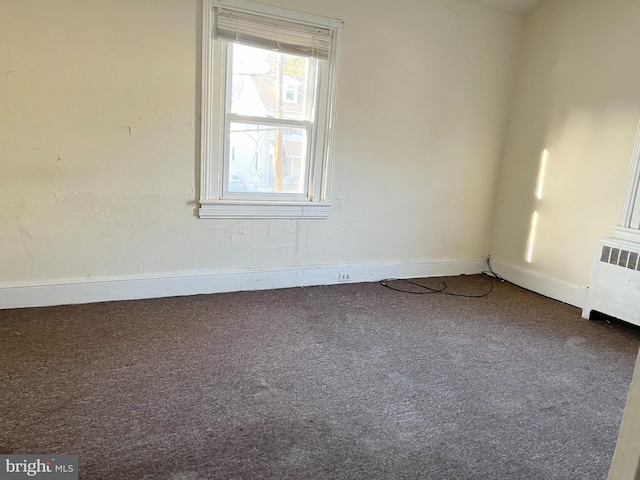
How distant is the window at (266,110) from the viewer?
3.22 meters

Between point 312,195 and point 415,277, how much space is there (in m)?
1.37

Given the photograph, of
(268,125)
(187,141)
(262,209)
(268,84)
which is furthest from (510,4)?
(187,141)

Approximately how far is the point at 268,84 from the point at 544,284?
10.0 ft

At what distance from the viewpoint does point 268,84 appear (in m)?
3.45

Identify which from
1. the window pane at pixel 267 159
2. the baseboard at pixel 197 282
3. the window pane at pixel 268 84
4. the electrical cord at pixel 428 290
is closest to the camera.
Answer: the baseboard at pixel 197 282

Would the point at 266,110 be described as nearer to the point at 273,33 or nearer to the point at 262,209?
the point at 273,33

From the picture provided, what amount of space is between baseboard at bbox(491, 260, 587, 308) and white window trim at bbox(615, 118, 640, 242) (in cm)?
65

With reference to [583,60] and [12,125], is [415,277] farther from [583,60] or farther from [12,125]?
[12,125]

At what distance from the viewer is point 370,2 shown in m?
3.60

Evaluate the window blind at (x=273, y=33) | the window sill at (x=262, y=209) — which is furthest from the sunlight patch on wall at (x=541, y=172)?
the window blind at (x=273, y=33)

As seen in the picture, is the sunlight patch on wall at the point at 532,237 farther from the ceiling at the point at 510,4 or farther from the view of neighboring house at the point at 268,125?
the view of neighboring house at the point at 268,125

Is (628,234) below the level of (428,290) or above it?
above

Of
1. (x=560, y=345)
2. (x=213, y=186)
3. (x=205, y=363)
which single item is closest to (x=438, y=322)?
(x=560, y=345)

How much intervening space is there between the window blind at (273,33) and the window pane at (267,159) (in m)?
0.60
